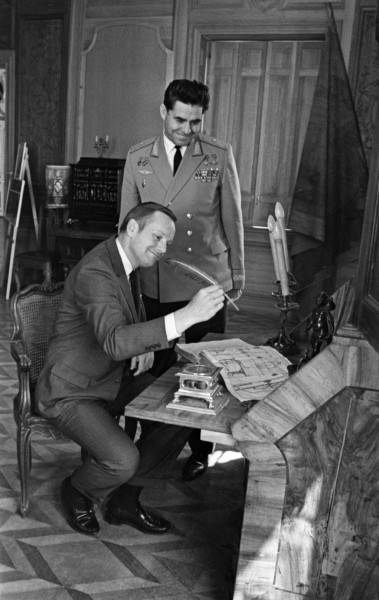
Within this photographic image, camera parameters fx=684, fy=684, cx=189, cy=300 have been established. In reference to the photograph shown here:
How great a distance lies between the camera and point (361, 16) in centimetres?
611

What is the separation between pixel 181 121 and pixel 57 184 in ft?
13.1

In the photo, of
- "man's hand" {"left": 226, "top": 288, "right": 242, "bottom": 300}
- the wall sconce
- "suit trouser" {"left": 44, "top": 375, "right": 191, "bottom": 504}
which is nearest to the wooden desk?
"suit trouser" {"left": 44, "top": 375, "right": 191, "bottom": 504}

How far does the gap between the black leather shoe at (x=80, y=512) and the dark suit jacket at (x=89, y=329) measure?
402 millimetres

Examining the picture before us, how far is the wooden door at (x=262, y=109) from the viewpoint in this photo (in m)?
6.59

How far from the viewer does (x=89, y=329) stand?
2670 mm

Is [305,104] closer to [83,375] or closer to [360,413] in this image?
[83,375]

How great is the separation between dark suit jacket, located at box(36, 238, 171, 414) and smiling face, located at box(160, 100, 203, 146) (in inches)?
30.5

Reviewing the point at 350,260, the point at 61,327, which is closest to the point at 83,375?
the point at 61,327

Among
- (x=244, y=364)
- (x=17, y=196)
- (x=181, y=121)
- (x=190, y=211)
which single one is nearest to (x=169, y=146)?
(x=181, y=121)

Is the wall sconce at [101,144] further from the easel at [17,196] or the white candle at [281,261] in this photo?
the white candle at [281,261]

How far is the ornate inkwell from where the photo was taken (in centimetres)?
216

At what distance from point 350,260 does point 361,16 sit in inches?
111

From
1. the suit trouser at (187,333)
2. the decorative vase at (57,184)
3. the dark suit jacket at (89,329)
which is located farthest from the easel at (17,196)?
the dark suit jacket at (89,329)

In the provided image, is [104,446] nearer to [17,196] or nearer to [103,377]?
[103,377]
